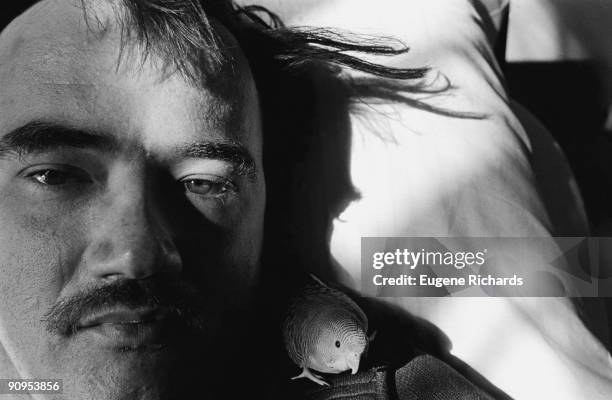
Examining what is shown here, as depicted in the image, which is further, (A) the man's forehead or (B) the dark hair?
(B) the dark hair

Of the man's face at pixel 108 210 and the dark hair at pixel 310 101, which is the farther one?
the dark hair at pixel 310 101

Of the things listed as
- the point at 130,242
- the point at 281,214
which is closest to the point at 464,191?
the point at 281,214

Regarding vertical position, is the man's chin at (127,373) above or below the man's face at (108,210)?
below

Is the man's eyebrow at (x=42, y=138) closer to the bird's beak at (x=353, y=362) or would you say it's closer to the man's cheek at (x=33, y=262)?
the man's cheek at (x=33, y=262)

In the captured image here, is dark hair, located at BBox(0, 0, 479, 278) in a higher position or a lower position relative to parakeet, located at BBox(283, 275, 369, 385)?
higher

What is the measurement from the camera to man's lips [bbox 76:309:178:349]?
1.73 ft

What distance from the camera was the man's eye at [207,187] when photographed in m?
0.62

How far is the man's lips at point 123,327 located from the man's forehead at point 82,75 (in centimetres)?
18

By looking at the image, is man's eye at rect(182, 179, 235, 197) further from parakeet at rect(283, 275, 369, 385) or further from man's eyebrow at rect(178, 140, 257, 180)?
parakeet at rect(283, 275, 369, 385)

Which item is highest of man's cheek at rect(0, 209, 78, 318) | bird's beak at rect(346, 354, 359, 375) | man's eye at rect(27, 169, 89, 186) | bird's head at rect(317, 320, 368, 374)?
man's eye at rect(27, 169, 89, 186)

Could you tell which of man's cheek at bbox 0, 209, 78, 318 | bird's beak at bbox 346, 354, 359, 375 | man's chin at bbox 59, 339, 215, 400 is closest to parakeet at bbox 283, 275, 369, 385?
bird's beak at bbox 346, 354, 359, 375

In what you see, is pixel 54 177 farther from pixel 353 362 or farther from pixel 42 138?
pixel 353 362

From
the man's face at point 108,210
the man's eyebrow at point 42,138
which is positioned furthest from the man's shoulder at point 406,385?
the man's eyebrow at point 42,138

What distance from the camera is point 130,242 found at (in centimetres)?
53
